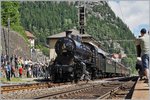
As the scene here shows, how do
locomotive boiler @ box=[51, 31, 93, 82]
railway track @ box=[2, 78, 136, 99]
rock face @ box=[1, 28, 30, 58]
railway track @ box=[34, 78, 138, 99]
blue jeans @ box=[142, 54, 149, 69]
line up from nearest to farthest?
blue jeans @ box=[142, 54, 149, 69] < railway track @ box=[34, 78, 138, 99] < railway track @ box=[2, 78, 136, 99] < locomotive boiler @ box=[51, 31, 93, 82] < rock face @ box=[1, 28, 30, 58]

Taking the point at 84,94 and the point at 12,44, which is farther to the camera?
the point at 12,44

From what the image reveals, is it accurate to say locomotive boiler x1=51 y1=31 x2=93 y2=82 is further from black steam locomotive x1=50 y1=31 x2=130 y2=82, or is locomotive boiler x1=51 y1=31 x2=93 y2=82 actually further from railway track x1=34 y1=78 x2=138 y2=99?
→ railway track x1=34 y1=78 x2=138 y2=99

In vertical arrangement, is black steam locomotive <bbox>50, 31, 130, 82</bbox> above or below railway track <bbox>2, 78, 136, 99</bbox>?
above

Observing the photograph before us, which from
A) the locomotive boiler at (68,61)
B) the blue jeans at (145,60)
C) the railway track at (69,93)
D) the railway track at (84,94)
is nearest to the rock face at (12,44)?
the locomotive boiler at (68,61)

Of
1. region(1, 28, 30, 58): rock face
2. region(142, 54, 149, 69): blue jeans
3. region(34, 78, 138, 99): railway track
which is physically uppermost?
region(1, 28, 30, 58): rock face

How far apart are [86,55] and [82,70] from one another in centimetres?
297

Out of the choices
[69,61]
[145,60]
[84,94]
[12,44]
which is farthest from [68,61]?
[12,44]

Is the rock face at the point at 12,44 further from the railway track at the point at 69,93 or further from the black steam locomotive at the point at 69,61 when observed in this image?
the railway track at the point at 69,93

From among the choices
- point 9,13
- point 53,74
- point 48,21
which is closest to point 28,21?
point 48,21

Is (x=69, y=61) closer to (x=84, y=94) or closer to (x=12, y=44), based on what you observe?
(x=84, y=94)

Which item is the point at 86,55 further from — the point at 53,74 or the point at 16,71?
the point at 16,71

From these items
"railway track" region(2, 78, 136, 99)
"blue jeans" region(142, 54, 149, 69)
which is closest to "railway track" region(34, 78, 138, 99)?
"railway track" region(2, 78, 136, 99)

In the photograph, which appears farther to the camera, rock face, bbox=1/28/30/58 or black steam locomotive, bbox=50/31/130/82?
rock face, bbox=1/28/30/58

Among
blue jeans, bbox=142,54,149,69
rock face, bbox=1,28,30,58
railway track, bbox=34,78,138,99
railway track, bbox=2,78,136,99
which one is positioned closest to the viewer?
blue jeans, bbox=142,54,149,69
